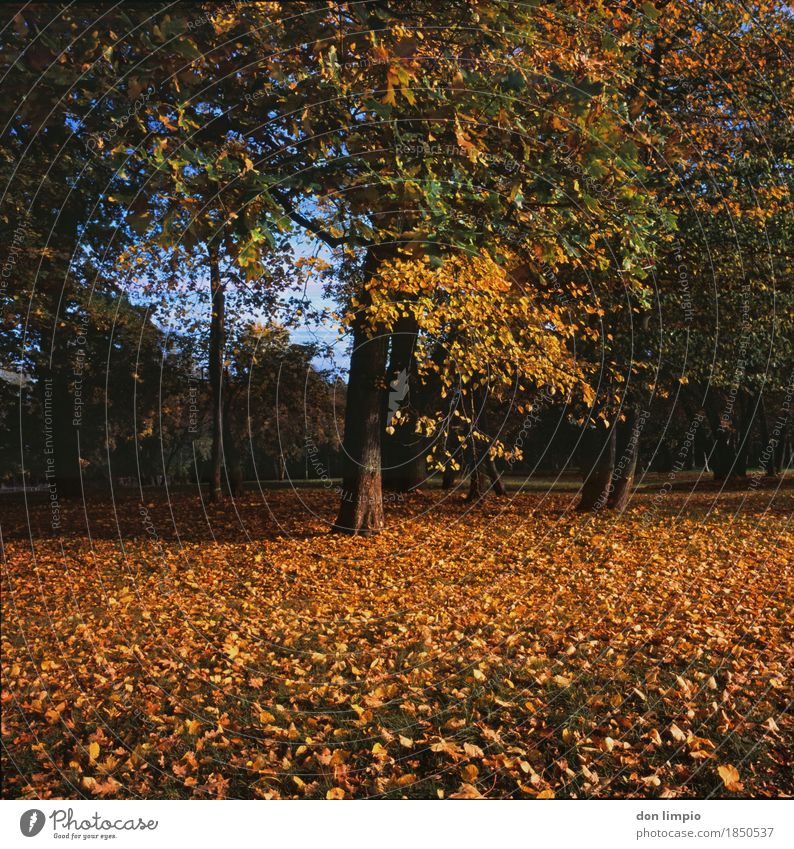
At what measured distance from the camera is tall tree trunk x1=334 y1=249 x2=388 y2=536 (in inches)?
555

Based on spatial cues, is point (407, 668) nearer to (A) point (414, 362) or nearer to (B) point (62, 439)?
(A) point (414, 362)

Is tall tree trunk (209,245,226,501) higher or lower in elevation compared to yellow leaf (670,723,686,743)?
higher

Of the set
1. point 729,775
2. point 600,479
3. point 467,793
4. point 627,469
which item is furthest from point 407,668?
point 627,469

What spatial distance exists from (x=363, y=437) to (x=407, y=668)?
724 cm

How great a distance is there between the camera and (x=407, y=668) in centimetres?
735

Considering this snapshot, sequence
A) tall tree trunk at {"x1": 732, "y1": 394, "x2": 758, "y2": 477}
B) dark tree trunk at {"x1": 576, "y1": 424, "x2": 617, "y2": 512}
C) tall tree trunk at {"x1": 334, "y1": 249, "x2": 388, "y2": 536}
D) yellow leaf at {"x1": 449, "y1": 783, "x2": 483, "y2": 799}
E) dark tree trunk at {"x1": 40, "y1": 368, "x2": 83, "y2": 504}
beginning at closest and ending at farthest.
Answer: yellow leaf at {"x1": 449, "y1": 783, "x2": 483, "y2": 799}, tall tree trunk at {"x1": 334, "y1": 249, "x2": 388, "y2": 536}, dark tree trunk at {"x1": 576, "y1": 424, "x2": 617, "y2": 512}, dark tree trunk at {"x1": 40, "y1": 368, "x2": 83, "y2": 504}, tall tree trunk at {"x1": 732, "y1": 394, "x2": 758, "y2": 477}

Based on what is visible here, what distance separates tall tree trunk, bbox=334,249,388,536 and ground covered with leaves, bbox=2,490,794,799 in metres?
0.54

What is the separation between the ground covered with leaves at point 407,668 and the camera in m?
5.28

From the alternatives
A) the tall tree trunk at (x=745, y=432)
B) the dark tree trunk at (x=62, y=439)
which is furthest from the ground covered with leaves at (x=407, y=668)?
the tall tree trunk at (x=745, y=432)

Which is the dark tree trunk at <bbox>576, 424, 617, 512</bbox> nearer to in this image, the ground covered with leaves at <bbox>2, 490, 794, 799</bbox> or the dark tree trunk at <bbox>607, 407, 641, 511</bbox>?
the dark tree trunk at <bbox>607, 407, 641, 511</bbox>

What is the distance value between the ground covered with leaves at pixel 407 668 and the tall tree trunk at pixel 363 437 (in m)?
0.54

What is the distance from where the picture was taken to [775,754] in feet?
17.0

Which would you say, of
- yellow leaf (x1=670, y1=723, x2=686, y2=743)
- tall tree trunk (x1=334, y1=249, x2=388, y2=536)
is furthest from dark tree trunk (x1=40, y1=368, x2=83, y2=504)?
yellow leaf (x1=670, y1=723, x2=686, y2=743)
